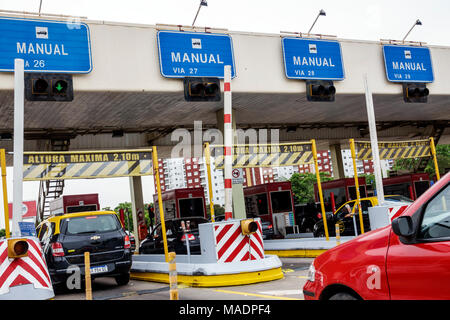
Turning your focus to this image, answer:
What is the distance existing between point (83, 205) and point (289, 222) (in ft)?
31.3

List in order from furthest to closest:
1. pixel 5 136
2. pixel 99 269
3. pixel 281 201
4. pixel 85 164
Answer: pixel 281 201 < pixel 5 136 < pixel 85 164 < pixel 99 269

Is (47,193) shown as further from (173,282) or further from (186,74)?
(173,282)

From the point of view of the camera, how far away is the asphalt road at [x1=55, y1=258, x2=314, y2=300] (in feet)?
29.0

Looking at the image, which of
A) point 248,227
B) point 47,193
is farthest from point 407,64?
point 47,193

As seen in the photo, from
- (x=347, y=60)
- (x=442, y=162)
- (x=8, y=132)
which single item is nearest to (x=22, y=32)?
(x=8, y=132)

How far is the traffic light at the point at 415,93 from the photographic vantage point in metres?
18.9

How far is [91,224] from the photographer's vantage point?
469 inches

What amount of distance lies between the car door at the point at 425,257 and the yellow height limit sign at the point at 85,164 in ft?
31.0

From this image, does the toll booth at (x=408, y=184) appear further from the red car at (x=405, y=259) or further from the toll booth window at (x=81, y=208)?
the red car at (x=405, y=259)

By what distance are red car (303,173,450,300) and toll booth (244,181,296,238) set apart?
19.2 metres

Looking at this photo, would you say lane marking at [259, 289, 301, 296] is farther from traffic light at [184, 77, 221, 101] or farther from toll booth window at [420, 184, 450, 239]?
traffic light at [184, 77, 221, 101]

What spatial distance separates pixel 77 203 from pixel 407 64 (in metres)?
15.4

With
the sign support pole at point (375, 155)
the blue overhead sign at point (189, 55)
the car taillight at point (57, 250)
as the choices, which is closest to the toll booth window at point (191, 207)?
the blue overhead sign at point (189, 55)

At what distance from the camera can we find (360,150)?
1578cm
